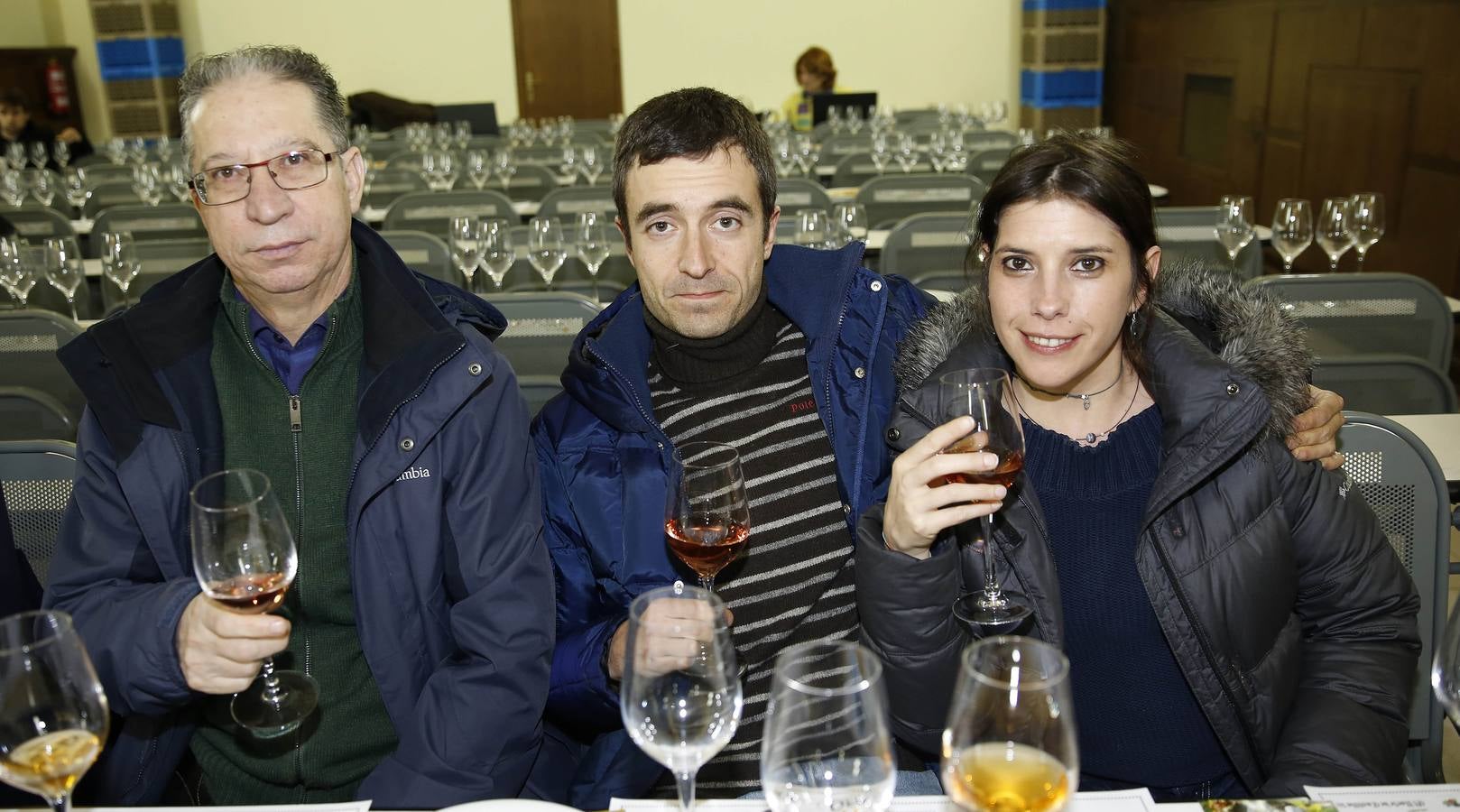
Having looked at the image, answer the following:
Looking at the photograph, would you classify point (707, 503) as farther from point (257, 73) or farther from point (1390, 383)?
point (1390, 383)

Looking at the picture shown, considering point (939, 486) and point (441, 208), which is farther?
point (441, 208)

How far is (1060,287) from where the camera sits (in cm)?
159

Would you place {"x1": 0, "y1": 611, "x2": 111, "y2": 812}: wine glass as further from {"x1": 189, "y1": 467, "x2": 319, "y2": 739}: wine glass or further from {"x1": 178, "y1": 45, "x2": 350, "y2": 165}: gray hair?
{"x1": 178, "y1": 45, "x2": 350, "y2": 165}: gray hair

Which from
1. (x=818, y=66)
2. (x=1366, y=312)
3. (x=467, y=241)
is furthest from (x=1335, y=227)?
(x=818, y=66)

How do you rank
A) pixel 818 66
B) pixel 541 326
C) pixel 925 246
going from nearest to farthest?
pixel 541 326, pixel 925 246, pixel 818 66

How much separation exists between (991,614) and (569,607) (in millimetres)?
680

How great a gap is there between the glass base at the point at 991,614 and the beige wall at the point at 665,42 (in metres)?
10.8

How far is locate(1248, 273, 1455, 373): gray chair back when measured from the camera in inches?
103

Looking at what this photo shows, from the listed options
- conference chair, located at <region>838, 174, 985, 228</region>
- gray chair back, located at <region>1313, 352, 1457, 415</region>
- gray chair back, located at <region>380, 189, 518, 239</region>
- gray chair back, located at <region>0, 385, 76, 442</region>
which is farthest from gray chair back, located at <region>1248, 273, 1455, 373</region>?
gray chair back, located at <region>380, 189, 518, 239</region>

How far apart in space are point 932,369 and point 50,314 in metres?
2.15

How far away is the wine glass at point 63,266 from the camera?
11.9ft

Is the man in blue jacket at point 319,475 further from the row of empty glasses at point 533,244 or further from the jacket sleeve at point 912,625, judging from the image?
the row of empty glasses at point 533,244

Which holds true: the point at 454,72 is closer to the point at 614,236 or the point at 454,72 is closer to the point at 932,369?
the point at 614,236

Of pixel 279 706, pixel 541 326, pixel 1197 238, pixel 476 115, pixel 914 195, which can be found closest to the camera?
pixel 279 706
